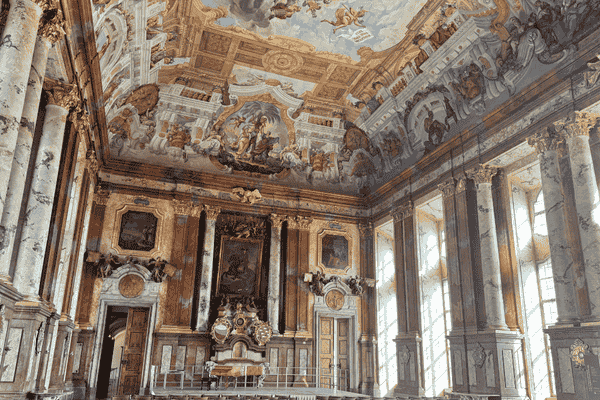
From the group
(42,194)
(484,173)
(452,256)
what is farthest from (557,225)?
(42,194)

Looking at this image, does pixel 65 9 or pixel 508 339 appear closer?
pixel 65 9

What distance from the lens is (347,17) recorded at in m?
12.8

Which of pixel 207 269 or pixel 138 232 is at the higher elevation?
pixel 138 232

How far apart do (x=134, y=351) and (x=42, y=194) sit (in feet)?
26.6

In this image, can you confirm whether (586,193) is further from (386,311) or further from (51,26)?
(51,26)

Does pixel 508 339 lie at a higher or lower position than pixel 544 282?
lower

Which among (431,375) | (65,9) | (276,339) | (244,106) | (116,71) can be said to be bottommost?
(431,375)

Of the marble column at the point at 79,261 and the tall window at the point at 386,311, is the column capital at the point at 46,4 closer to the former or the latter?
the marble column at the point at 79,261

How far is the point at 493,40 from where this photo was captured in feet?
39.3

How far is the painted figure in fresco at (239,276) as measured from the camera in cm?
1655

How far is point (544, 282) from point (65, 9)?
1289 cm

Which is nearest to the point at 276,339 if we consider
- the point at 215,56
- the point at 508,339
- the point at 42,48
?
the point at 508,339

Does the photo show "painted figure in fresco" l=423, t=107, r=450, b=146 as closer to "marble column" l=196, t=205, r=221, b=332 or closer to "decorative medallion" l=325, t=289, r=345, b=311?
"decorative medallion" l=325, t=289, r=345, b=311

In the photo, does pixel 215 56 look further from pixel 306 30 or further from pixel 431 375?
pixel 431 375
